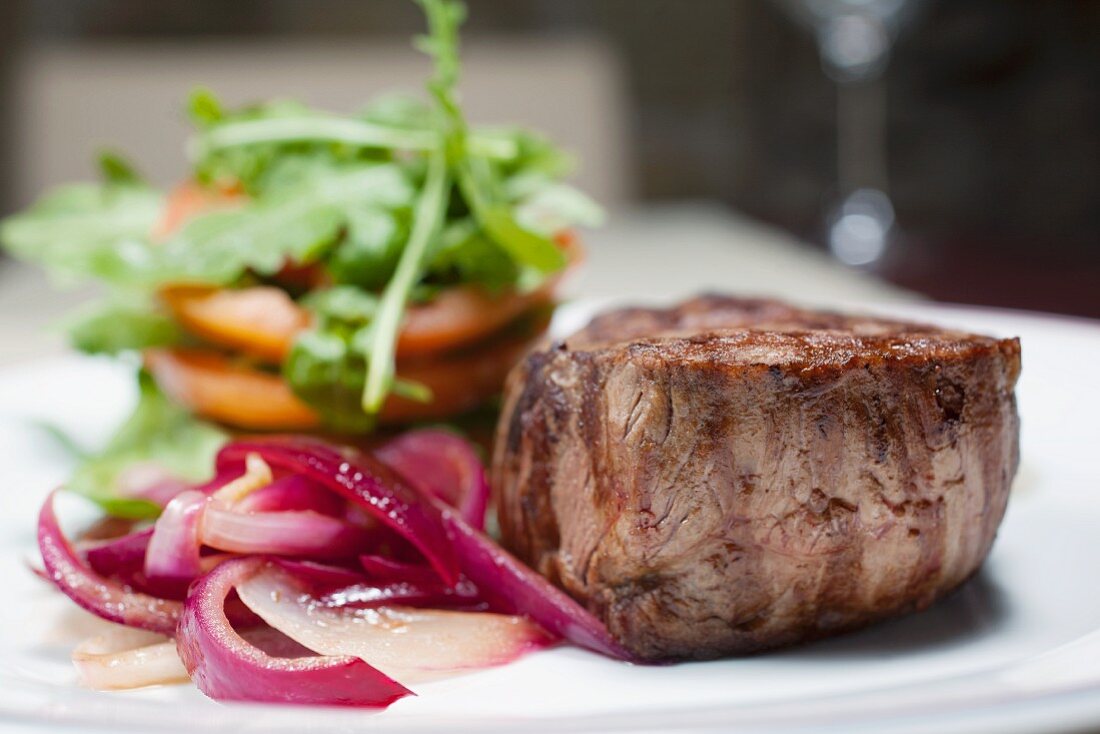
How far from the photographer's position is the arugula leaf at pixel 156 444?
1.91 m

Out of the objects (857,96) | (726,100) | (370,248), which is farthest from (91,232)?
(726,100)

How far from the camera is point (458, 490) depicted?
1610 millimetres

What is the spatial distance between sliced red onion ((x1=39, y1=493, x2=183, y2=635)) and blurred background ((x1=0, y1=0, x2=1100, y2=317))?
330 centimetres

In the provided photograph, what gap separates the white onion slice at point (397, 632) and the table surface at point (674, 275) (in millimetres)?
1140

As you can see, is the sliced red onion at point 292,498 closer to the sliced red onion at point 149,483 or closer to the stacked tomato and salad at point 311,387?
the stacked tomato and salad at point 311,387


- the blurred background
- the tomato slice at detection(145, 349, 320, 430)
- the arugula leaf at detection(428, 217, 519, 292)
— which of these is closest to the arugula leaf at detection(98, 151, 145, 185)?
the tomato slice at detection(145, 349, 320, 430)

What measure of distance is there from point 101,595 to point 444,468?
533 millimetres

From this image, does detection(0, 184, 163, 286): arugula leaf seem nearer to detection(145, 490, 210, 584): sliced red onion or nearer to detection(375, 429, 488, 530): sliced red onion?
detection(375, 429, 488, 530): sliced red onion

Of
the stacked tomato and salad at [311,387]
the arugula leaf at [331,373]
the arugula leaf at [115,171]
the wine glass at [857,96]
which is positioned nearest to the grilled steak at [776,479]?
the stacked tomato and salad at [311,387]

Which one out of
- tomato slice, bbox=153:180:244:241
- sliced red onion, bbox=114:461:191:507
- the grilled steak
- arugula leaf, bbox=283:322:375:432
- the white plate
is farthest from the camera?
tomato slice, bbox=153:180:244:241

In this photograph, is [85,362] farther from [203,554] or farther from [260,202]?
[203,554]

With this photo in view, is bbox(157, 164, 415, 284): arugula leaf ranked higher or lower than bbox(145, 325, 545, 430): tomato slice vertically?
higher

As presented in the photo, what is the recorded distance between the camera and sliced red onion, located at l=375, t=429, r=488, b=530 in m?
1.55

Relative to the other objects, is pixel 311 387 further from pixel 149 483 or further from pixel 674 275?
pixel 674 275
